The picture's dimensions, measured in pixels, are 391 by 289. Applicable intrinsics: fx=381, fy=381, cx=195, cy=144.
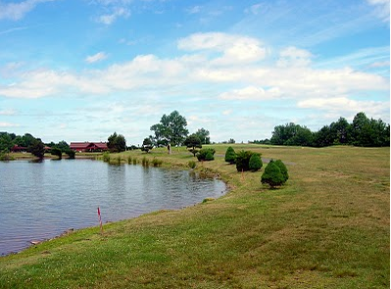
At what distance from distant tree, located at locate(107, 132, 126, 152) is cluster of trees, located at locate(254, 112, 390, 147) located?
6393 centimetres

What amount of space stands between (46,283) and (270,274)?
675 centimetres

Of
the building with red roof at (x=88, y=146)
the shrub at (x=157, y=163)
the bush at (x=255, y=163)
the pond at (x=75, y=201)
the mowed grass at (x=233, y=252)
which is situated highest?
the building with red roof at (x=88, y=146)

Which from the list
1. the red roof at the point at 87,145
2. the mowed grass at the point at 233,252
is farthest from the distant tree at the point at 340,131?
the mowed grass at the point at 233,252

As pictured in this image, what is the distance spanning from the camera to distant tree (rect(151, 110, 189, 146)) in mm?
137125

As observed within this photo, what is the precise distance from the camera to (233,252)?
45.2ft

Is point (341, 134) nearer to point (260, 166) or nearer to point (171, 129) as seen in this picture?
point (171, 129)

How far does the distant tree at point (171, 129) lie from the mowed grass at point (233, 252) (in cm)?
11477

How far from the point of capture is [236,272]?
11781 mm

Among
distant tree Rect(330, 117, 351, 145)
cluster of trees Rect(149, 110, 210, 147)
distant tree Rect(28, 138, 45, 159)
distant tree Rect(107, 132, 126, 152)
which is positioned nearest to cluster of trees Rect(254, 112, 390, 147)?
distant tree Rect(330, 117, 351, 145)

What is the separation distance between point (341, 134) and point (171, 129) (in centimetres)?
5906

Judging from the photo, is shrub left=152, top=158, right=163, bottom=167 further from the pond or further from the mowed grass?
the mowed grass

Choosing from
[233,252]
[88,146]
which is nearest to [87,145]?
[88,146]

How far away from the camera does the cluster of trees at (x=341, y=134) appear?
324 feet

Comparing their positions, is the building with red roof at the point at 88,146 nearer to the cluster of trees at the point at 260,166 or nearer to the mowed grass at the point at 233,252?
the cluster of trees at the point at 260,166
